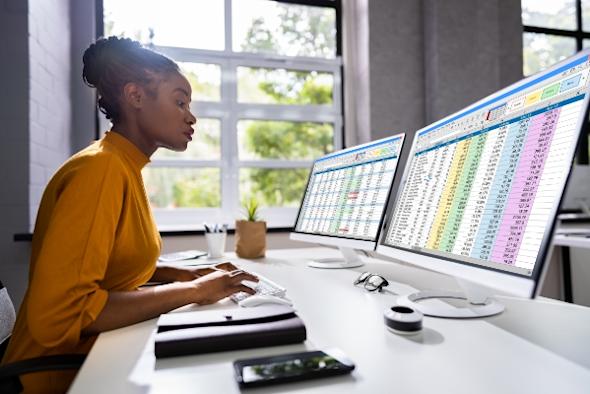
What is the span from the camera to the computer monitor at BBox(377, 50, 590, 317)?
0.62 m

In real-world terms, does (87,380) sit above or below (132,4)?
below

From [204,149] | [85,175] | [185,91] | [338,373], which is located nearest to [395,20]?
[204,149]

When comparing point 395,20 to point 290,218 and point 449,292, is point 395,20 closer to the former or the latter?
point 290,218

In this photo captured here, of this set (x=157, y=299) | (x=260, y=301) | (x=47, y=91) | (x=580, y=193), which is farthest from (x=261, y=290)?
(x=580, y=193)

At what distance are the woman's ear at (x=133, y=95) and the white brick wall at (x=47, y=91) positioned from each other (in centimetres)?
136

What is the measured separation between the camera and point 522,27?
128 inches

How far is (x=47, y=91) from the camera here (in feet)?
7.22

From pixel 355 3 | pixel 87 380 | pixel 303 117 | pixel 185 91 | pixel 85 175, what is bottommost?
pixel 87 380

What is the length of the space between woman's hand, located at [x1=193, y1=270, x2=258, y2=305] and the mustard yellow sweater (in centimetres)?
16

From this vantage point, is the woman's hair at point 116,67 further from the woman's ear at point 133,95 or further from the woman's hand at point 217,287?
the woman's hand at point 217,287

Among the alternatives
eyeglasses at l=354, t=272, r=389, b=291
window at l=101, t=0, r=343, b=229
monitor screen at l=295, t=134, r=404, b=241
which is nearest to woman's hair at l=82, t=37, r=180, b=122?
monitor screen at l=295, t=134, r=404, b=241

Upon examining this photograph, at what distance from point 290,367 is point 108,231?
0.48 metres

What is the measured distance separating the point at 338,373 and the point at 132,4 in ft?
10.3

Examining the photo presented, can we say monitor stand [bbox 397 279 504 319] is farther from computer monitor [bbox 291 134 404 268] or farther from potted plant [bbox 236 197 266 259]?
potted plant [bbox 236 197 266 259]
